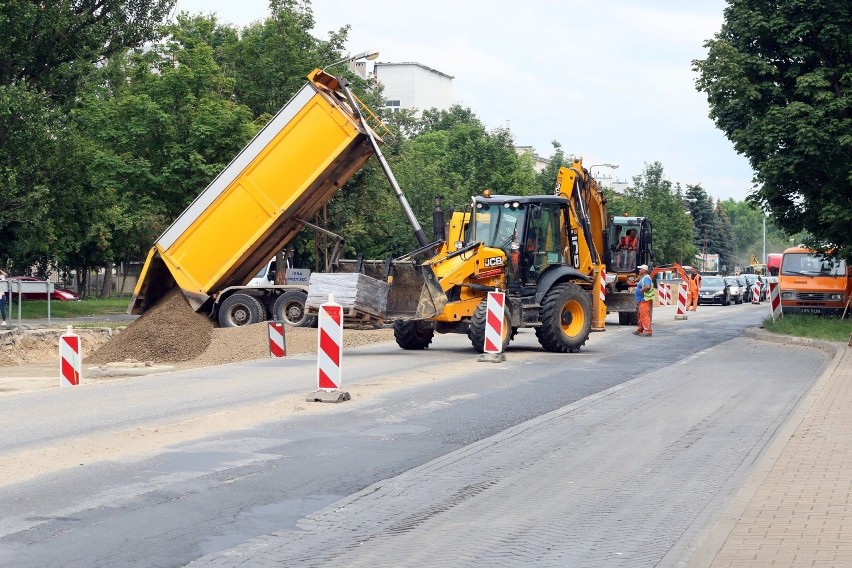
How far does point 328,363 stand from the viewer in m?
13.2

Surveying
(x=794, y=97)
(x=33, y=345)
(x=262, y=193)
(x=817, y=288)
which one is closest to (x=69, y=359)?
(x=262, y=193)

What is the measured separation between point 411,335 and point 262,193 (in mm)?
5107

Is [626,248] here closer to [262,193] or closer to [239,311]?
[239,311]

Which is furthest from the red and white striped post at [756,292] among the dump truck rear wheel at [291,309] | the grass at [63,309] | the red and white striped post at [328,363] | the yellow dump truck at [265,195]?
the red and white striped post at [328,363]

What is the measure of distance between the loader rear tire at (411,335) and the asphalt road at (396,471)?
4.43m

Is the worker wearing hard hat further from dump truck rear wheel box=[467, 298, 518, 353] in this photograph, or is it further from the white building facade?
the white building facade

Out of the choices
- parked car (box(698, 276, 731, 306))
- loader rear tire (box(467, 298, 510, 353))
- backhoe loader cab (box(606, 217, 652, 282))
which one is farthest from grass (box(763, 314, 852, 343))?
parked car (box(698, 276, 731, 306))

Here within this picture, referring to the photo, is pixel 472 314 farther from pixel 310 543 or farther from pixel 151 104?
pixel 151 104

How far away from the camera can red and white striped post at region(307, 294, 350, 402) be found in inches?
519

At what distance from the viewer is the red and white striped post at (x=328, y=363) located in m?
13.2

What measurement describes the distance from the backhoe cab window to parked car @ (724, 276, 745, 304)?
129 feet

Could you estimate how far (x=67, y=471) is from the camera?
8.79m

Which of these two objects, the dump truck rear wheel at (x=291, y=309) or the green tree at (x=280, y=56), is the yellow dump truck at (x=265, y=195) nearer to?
the dump truck rear wheel at (x=291, y=309)

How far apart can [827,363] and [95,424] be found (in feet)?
44.1
